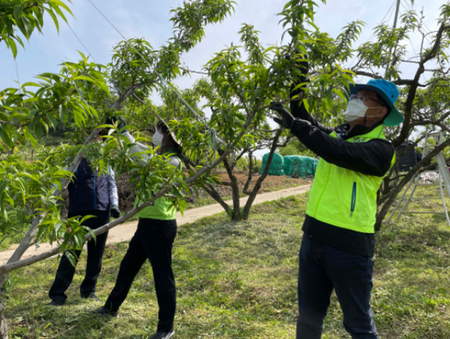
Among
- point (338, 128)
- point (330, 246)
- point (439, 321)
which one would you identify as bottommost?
point (439, 321)

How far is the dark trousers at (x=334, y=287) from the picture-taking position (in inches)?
72.6

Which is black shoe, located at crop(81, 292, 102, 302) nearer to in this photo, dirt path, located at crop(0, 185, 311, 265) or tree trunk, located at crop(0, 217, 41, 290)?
tree trunk, located at crop(0, 217, 41, 290)

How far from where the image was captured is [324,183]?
2102 millimetres

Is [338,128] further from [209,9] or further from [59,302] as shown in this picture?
[59,302]

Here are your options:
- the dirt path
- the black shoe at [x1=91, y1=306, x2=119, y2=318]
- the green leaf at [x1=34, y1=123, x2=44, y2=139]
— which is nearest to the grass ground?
the black shoe at [x1=91, y1=306, x2=119, y2=318]

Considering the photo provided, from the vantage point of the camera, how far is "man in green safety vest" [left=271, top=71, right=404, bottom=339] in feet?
6.13

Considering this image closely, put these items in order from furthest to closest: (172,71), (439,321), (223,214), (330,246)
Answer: (223,214), (172,71), (439,321), (330,246)

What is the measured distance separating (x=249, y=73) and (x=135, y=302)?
2.89 meters

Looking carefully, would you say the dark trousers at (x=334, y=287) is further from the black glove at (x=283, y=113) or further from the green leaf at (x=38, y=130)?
the green leaf at (x=38, y=130)

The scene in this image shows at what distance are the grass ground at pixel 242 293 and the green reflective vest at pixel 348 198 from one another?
1465 mm

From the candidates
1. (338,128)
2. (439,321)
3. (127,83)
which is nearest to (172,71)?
(127,83)

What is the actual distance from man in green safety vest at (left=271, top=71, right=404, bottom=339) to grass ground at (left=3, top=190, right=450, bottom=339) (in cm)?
112

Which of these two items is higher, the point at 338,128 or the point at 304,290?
the point at 338,128

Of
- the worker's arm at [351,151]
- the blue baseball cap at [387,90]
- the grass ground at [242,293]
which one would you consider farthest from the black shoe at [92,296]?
the blue baseball cap at [387,90]
